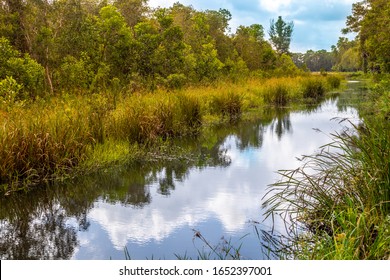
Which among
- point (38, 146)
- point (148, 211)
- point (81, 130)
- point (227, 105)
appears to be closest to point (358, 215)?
point (148, 211)

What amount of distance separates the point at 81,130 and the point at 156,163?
1543mm

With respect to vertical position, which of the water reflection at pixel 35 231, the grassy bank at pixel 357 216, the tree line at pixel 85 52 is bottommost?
the water reflection at pixel 35 231

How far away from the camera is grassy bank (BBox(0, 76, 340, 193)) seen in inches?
250

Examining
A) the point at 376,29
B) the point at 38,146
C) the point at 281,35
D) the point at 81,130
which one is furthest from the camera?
the point at 281,35

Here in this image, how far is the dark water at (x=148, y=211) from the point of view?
4656mm

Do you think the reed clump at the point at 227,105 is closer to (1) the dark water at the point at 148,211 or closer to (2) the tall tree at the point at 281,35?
(1) the dark water at the point at 148,211

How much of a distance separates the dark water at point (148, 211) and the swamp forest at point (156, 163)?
0.07 feet

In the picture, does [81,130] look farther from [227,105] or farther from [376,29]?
[376,29]

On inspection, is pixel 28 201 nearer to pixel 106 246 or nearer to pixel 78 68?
pixel 106 246

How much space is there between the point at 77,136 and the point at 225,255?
3.77 metres

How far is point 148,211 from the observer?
5.75 metres

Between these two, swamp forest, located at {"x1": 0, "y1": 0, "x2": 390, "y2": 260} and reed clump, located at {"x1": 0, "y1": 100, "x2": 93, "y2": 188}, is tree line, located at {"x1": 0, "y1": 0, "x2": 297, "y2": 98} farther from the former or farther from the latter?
reed clump, located at {"x1": 0, "y1": 100, "x2": 93, "y2": 188}

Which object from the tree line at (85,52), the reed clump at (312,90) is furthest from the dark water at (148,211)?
the reed clump at (312,90)

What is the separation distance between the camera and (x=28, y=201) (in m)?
5.97
